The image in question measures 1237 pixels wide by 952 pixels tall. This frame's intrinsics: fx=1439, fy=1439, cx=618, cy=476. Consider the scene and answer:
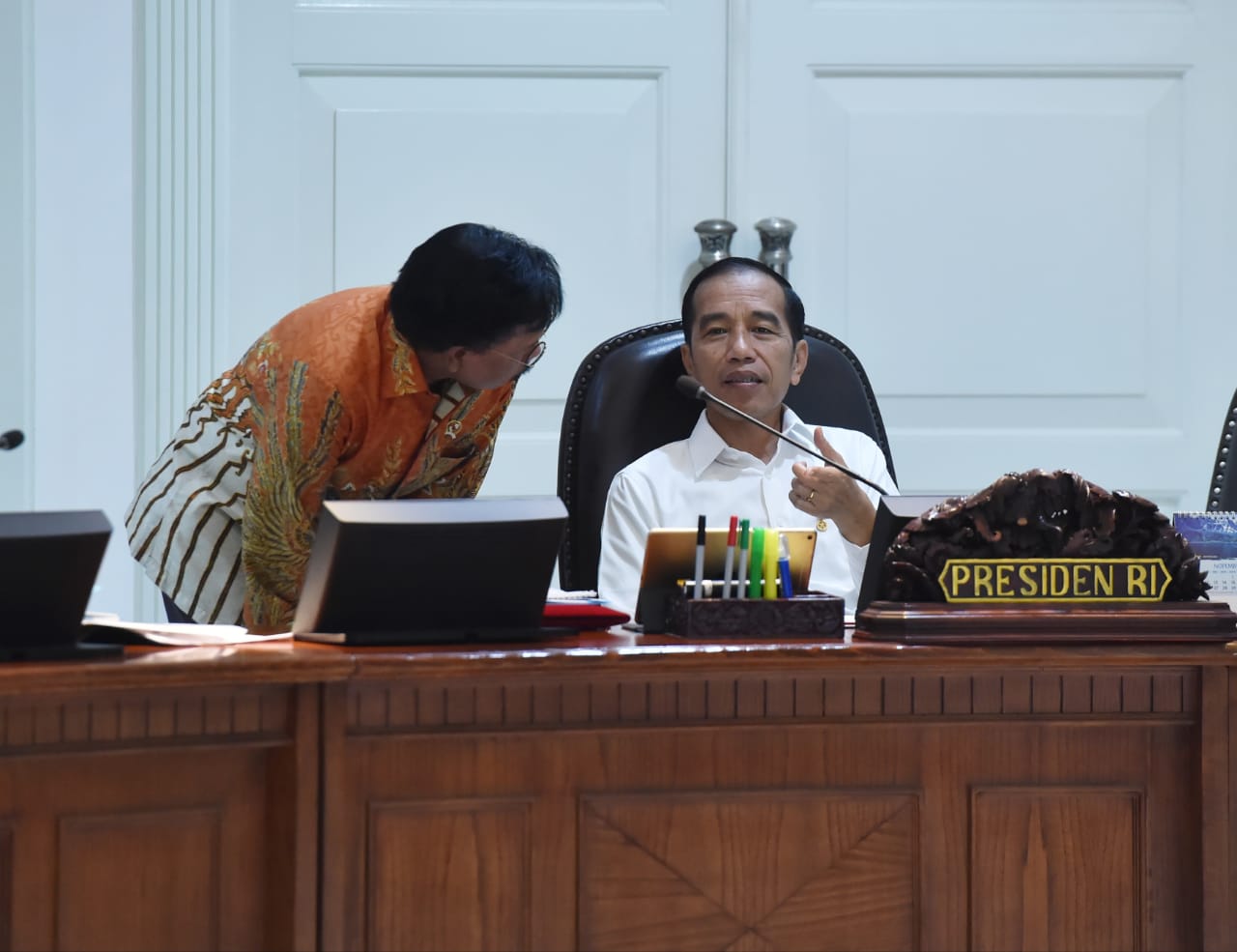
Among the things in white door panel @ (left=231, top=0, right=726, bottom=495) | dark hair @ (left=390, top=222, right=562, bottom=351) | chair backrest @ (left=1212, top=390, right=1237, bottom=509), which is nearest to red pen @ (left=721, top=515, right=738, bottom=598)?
dark hair @ (left=390, top=222, right=562, bottom=351)

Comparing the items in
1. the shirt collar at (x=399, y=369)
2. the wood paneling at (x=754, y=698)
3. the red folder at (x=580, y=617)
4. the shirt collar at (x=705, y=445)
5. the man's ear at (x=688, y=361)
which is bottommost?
the wood paneling at (x=754, y=698)

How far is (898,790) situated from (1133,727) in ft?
0.69

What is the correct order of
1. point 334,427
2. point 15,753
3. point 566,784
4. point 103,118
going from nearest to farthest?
point 15,753, point 566,784, point 334,427, point 103,118

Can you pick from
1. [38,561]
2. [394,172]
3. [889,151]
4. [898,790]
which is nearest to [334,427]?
[38,561]

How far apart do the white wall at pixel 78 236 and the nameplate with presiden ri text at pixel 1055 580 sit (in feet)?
6.70

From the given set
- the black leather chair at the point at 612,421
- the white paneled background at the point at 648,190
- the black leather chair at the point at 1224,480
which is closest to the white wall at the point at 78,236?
the white paneled background at the point at 648,190

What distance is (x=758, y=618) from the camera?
129cm

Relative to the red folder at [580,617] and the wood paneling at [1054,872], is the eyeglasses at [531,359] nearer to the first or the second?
the red folder at [580,617]

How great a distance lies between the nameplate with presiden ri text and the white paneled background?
1.68 meters

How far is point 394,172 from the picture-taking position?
2.90 metres

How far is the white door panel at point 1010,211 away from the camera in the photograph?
2.95m

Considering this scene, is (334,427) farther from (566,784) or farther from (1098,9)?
(1098,9)

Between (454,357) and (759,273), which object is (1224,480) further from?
(454,357)

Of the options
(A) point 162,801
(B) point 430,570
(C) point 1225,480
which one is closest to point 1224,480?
(C) point 1225,480
